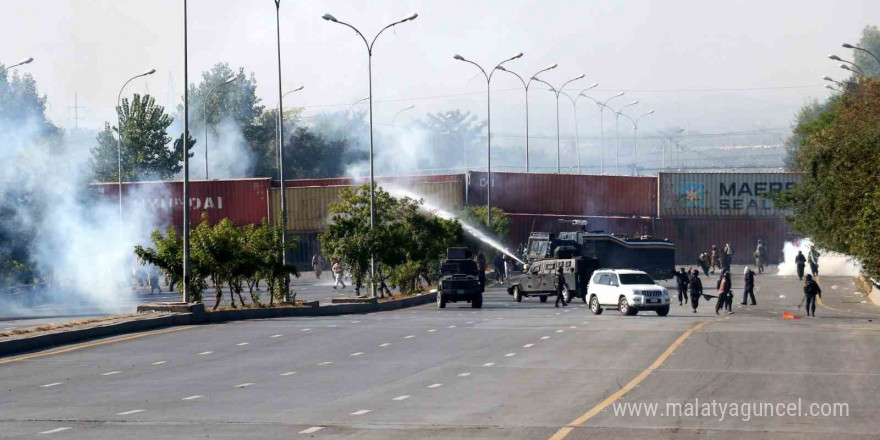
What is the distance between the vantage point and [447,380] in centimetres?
1973

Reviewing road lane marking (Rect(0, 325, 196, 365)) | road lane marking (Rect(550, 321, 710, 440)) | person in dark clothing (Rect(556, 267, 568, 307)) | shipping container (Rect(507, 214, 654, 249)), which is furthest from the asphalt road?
shipping container (Rect(507, 214, 654, 249))

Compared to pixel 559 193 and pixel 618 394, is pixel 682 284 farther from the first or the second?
pixel 559 193

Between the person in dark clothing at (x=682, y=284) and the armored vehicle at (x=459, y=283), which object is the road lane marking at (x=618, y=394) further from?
the person in dark clothing at (x=682, y=284)

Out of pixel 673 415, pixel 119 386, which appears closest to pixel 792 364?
pixel 673 415

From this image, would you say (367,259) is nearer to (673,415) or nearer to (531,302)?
(531,302)

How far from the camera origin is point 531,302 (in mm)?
48000

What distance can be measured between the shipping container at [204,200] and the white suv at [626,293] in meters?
51.0

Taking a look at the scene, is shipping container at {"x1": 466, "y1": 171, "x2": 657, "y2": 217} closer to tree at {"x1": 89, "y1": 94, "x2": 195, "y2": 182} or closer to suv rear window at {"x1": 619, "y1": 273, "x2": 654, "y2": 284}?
tree at {"x1": 89, "y1": 94, "x2": 195, "y2": 182}

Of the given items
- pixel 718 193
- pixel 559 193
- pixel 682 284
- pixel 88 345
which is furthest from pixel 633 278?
pixel 718 193

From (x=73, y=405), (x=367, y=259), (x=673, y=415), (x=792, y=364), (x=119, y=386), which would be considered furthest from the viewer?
(x=367, y=259)

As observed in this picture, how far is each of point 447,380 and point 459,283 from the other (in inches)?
924

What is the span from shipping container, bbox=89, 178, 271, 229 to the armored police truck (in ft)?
114

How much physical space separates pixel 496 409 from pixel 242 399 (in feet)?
12.9

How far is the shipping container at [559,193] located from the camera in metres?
83.7
